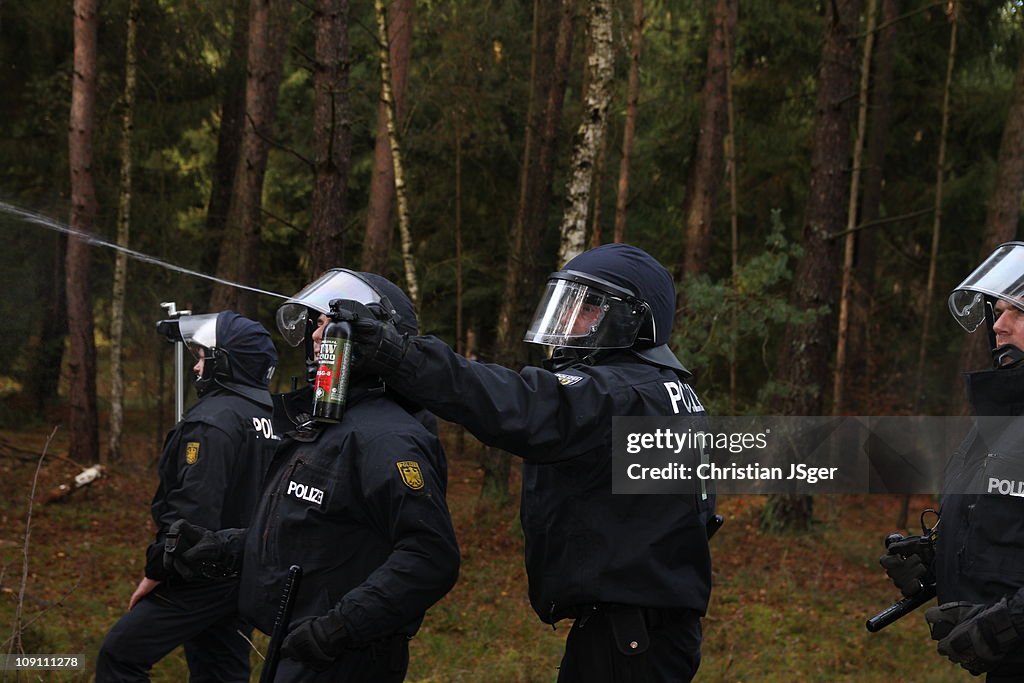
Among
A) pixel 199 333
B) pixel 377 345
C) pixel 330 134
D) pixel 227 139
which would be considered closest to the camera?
pixel 377 345

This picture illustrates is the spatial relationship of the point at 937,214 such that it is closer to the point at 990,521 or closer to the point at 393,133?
the point at 393,133

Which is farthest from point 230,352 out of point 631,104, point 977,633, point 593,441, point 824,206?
point 824,206

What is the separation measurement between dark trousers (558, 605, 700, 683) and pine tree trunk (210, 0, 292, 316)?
1027 cm

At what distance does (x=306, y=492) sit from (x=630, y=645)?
1.31 m

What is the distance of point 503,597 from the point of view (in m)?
10.7

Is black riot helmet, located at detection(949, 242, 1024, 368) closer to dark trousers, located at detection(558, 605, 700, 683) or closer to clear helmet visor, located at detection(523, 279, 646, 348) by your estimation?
clear helmet visor, located at detection(523, 279, 646, 348)

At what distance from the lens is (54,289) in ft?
50.9

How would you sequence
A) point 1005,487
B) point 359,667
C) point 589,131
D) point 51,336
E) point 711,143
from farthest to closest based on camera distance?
1. point 711,143
2. point 51,336
3. point 589,131
4. point 359,667
5. point 1005,487

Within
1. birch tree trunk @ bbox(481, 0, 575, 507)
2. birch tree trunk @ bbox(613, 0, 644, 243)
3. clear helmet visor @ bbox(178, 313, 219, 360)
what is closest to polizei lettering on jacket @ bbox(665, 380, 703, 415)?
clear helmet visor @ bbox(178, 313, 219, 360)

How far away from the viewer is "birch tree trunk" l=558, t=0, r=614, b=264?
1140cm

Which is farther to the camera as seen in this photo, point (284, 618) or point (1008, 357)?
point (1008, 357)

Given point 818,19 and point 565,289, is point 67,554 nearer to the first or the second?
point 565,289

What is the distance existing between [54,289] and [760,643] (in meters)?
11.2

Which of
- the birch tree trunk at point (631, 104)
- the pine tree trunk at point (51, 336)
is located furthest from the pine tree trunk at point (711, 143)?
the pine tree trunk at point (51, 336)
